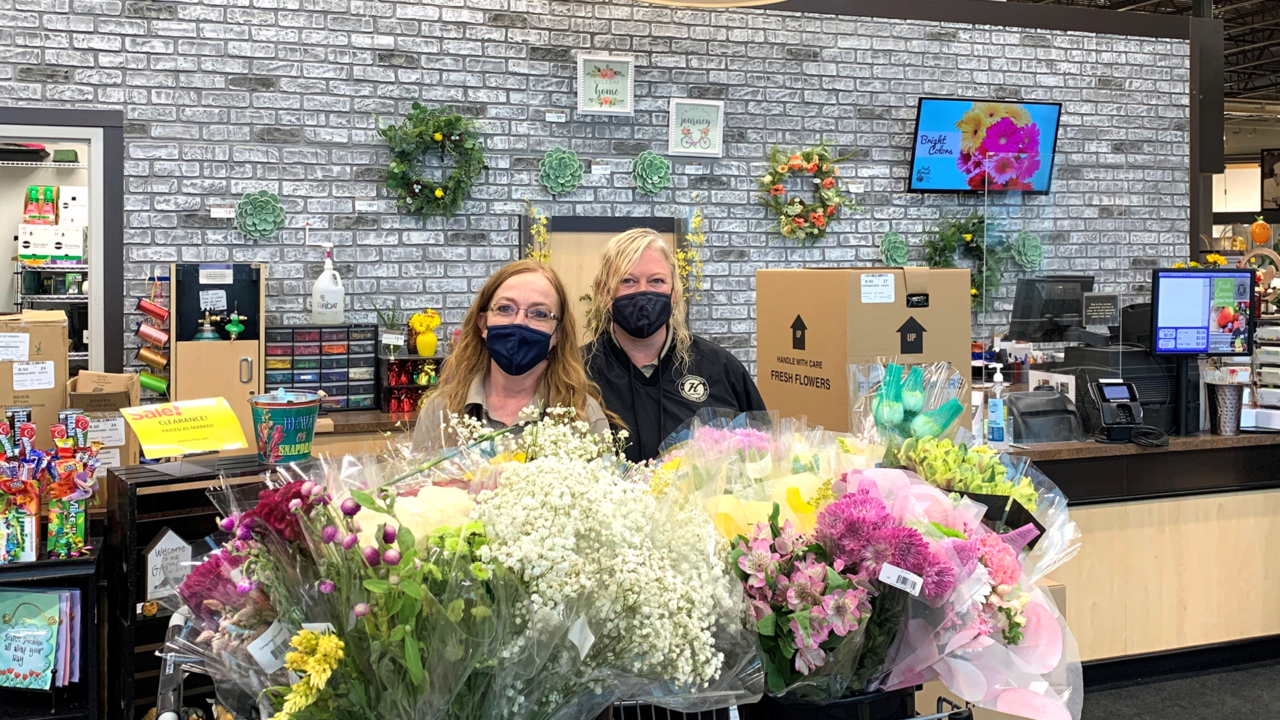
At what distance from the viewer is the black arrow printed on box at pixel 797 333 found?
3254 mm

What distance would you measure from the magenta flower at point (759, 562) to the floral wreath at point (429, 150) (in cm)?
458

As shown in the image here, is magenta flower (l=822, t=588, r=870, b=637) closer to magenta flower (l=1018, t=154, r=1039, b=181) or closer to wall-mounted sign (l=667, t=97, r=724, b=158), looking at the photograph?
wall-mounted sign (l=667, t=97, r=724, b=158)

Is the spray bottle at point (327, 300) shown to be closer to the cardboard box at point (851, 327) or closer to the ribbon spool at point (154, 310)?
the ribbon spool at point (154, 310)

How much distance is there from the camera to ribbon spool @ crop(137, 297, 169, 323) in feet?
15.9

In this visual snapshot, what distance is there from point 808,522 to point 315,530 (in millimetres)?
612

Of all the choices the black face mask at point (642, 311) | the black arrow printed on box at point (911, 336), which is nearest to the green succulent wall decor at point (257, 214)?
the black face mask at point (642, 311)

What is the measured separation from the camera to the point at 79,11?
5.00 meters

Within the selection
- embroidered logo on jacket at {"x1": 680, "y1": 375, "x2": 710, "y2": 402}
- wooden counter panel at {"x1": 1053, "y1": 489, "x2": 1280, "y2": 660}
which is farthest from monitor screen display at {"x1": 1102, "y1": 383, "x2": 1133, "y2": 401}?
embroidered logo on jacket at {"x1": 680, "y1": 375, "x2": 710, "y2": 402}

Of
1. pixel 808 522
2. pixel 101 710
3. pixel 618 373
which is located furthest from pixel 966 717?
pixel 101 710

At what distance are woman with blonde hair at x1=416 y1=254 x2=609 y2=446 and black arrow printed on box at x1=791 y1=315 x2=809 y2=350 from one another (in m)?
1.03

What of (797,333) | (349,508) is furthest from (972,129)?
(349,508)

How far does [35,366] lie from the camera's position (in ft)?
10.3

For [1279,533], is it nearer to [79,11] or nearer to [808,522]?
[808,522]

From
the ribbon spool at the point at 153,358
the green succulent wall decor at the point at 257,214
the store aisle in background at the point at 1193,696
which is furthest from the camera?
the green succulent wall decor at the point at 257,214
